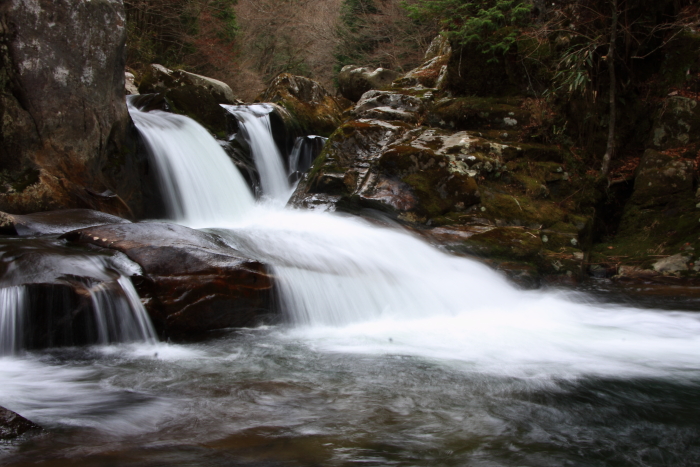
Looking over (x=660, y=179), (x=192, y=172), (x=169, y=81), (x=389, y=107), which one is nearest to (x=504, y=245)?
(x=660, y=179)

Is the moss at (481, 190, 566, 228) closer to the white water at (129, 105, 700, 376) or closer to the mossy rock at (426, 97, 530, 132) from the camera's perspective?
the white water at (129, 105, 700, 376)

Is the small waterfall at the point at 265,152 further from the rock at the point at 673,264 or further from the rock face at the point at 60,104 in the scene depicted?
the rock at the point at 673,264

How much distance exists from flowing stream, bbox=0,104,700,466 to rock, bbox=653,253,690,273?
1.44m

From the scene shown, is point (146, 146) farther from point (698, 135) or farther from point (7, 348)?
point (698, 135)

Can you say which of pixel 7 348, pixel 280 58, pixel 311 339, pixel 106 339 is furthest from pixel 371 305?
pixel 280 58

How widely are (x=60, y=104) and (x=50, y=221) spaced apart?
2188mm

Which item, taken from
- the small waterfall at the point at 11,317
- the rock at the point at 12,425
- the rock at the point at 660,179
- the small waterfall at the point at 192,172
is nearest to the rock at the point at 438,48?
the rock at the point at 660,179

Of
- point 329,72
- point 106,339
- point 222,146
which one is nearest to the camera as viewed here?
point 106,339

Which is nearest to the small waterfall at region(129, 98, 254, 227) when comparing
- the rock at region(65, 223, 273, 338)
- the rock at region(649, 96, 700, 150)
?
the rock at region(65, 223, 273, 338)

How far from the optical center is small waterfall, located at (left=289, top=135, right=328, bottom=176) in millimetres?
11961

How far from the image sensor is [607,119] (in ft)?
28.5

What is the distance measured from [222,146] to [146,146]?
209 cm

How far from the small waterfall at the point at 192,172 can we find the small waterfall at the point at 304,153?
2172 millimetres

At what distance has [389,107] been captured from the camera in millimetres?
9945
